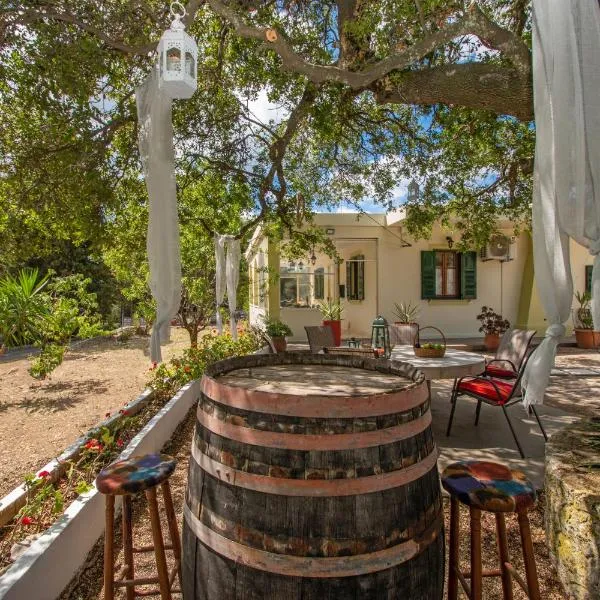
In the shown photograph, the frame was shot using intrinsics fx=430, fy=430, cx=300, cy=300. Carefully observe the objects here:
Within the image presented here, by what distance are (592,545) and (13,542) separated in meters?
2.94

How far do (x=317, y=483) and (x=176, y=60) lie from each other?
2.52 metres

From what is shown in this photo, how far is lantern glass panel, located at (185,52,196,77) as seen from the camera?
2.58m

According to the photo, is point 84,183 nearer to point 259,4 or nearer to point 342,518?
point 259,4

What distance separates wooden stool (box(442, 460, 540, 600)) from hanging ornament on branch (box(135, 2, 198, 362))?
1.80 meters

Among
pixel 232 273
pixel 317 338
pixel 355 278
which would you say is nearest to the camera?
pixel 317 338

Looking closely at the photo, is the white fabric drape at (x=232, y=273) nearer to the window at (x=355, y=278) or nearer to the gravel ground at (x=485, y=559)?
the gravel ground at (x=485, y=559)

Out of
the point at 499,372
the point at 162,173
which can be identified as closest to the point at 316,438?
the point at 162,173

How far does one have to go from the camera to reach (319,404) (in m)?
1.22

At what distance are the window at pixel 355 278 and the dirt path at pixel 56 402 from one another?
5.80 m

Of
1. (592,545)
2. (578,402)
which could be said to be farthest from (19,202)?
(578,402)

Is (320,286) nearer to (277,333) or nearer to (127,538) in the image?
(277,333)

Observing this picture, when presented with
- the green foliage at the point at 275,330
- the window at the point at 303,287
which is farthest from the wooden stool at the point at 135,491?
the window at the point at 303,287

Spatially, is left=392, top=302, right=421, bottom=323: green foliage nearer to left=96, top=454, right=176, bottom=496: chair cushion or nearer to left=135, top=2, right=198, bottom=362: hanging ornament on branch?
left=135, top=2, right=198, bottom=362: hanging ornament on branch

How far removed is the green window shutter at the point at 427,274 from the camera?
11.7 meters
